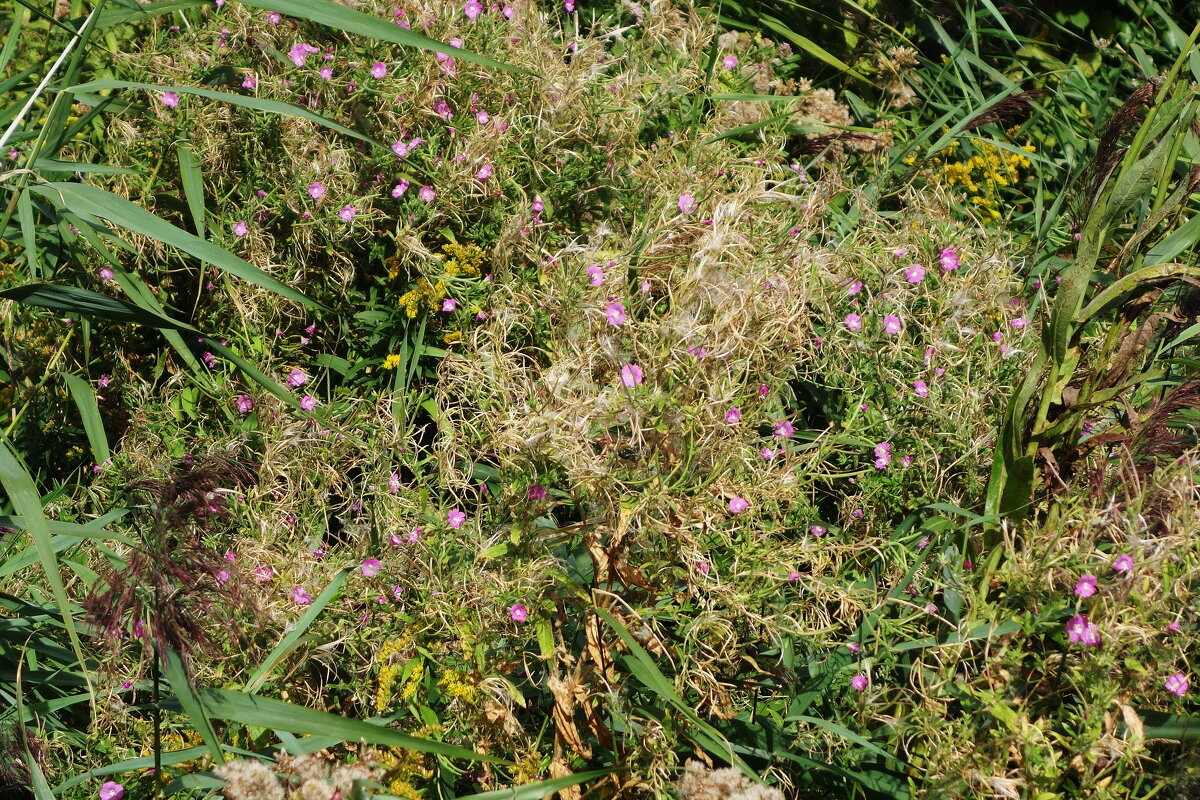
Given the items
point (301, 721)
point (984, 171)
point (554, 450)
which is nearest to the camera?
point (301, 721)

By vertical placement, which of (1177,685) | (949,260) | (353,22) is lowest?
(1177,685)

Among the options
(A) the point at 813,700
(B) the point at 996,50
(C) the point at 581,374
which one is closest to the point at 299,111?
(C) the point at 581,374

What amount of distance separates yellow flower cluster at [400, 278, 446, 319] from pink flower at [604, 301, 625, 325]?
2.13ft

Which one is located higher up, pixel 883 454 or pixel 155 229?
pixel 155 229

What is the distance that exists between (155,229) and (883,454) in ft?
4.62

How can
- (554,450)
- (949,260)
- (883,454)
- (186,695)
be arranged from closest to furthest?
(186,695)
(554,450)
(883,454)
(949,260)

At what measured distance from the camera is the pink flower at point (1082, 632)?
1.66 meters

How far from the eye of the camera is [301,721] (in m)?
1.65

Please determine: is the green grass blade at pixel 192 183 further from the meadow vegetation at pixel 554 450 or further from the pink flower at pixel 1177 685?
the pink flower at pixel 1177 685

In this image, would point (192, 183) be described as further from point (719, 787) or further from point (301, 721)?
point (719, 787)

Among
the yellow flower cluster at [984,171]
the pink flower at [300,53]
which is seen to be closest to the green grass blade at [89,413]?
the pink flower at [300,53]

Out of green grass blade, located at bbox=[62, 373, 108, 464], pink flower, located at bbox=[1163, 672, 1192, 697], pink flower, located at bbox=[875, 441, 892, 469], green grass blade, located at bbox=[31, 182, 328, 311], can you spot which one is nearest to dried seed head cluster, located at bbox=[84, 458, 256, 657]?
green grass blade, located at bbox=[31, 182, 328, 311]

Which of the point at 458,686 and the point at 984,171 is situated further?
the point at 984,171

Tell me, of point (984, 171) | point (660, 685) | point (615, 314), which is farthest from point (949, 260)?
point (660, 685)
